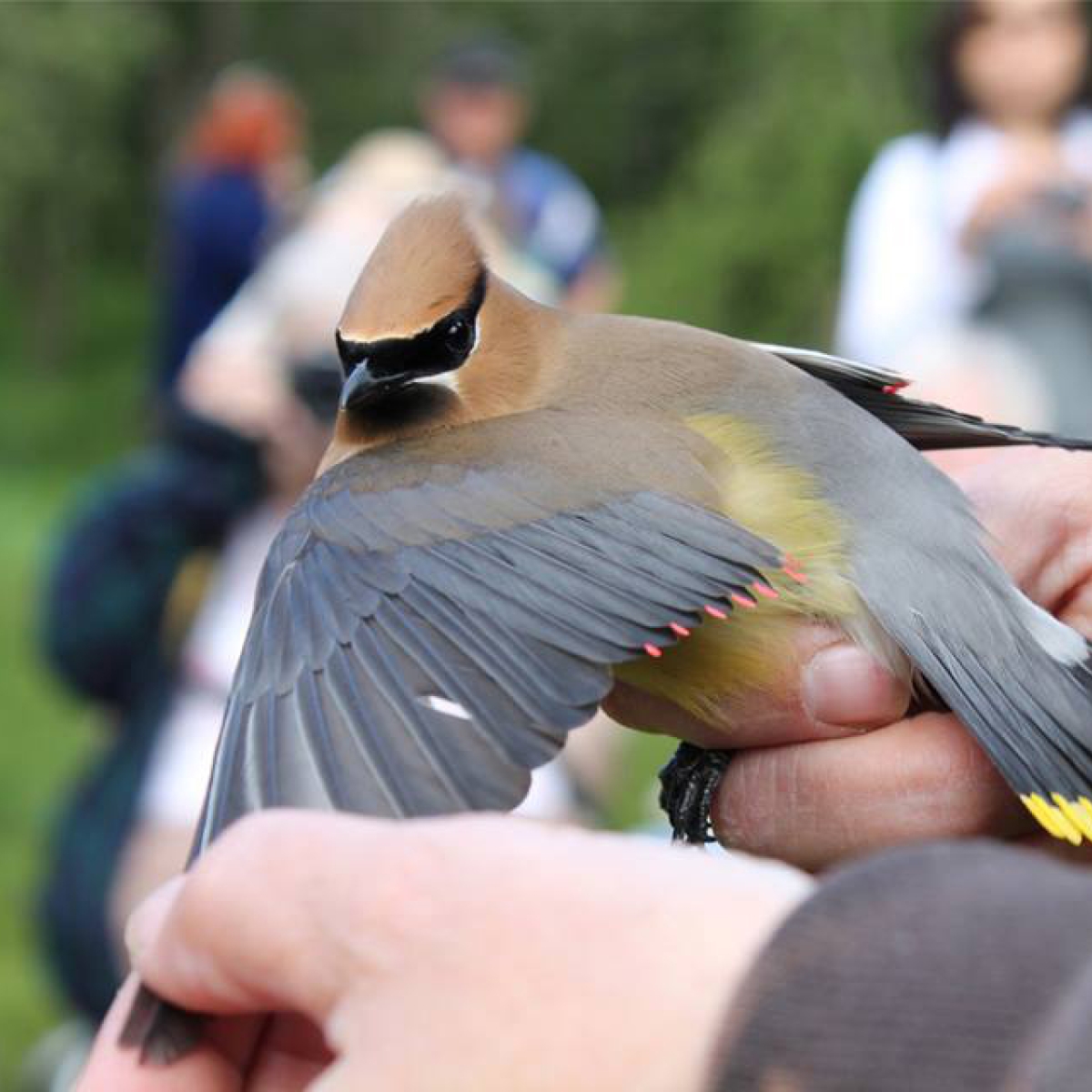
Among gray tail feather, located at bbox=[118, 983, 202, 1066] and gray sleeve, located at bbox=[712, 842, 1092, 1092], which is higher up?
gray sleeve, located at bbox=[712, 842, 1092, 1092]

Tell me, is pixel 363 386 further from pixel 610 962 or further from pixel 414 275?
pixel 610 962

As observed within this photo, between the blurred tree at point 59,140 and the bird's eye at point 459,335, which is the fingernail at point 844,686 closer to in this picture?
the bird's eye at point 459,335

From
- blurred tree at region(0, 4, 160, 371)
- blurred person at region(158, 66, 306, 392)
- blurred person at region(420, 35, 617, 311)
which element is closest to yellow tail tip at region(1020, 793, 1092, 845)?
blurred person at region(420, 35, 617, 311)

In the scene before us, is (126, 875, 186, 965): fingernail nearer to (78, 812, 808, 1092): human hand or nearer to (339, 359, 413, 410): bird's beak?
(78, 812, 808, 1092): human hand

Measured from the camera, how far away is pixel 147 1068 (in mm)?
1645

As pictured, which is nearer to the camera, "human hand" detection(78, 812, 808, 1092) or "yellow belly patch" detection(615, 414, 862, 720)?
"human hand" detection(78, 812, 808, 1092)

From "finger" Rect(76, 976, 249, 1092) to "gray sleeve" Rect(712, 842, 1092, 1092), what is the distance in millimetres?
553

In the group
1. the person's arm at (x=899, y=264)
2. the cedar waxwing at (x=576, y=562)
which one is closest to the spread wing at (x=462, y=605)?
the cedar waxwing at (x=576, y=562)

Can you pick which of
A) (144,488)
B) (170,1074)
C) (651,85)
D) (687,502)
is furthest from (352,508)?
(651,85)

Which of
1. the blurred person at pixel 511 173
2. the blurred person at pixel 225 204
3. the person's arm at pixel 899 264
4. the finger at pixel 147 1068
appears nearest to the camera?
the finger at pixel 147 1068

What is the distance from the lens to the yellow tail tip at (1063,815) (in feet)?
7.11

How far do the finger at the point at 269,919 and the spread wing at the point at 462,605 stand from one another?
264 mm

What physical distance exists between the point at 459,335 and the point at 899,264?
3165 mm

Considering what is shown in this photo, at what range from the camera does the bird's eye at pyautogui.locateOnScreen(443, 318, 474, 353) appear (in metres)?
2.70
